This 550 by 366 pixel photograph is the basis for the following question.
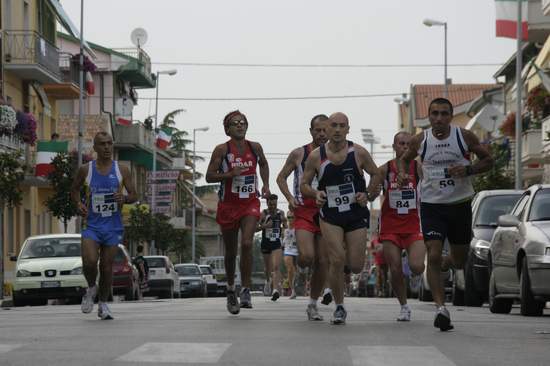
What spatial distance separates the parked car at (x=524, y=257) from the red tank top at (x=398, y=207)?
170 centimetres

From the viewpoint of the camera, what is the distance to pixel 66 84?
57344mm

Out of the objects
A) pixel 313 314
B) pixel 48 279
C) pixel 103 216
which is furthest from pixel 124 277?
pixel 313 314

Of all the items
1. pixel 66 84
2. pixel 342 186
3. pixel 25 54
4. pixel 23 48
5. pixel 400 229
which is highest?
pixel 23 48

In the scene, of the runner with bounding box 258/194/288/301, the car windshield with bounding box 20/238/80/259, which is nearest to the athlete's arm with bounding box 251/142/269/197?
the runner with bounding box 258/194/288/301

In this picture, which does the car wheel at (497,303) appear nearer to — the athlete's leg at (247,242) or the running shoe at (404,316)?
the athlete's leg at (247,242)

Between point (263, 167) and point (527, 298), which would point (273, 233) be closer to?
point (527, 298)

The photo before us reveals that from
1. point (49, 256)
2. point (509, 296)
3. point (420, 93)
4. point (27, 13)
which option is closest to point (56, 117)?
point (27, 13)

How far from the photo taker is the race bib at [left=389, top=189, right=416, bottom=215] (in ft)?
52.5

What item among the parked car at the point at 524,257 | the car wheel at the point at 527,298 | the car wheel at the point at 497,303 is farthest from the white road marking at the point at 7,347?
the car wheel at the point at 497,303

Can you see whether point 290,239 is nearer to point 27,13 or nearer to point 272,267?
point 272,267

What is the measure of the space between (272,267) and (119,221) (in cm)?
1113

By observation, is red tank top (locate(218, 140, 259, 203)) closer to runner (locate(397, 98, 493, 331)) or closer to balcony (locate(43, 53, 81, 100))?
runner (locate(397, 98, 493, 331))

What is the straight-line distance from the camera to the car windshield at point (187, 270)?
60.1m

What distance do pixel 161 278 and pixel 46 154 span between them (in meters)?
7.19
